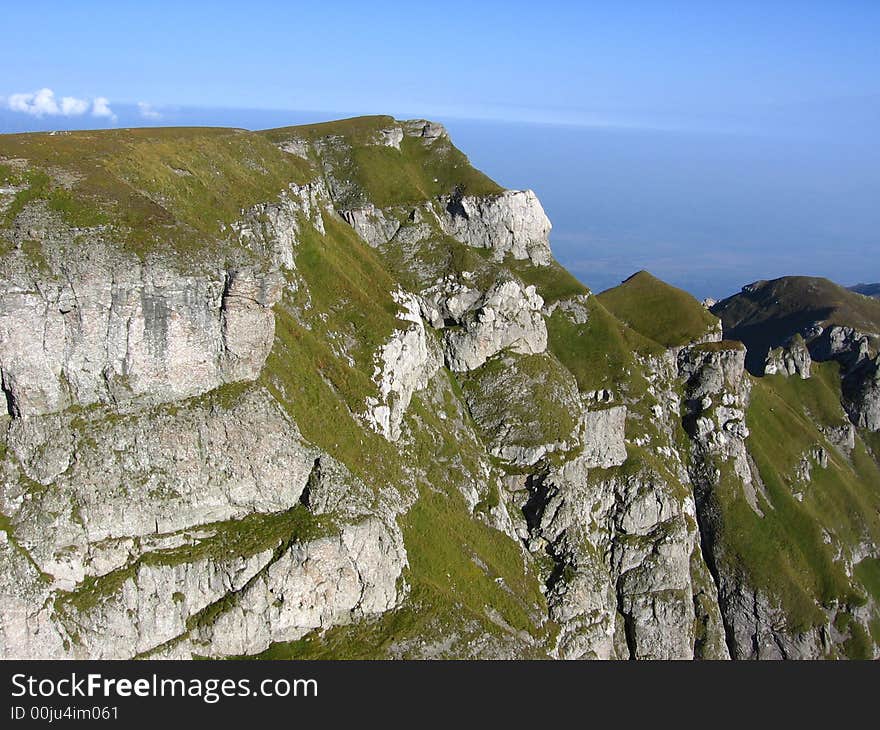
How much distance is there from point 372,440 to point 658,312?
7896cm

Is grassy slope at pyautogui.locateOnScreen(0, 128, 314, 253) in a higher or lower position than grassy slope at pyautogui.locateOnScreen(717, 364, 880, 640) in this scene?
higher

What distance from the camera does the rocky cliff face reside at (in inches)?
1967

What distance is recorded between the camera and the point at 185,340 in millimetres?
53906

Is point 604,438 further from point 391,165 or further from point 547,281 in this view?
point 391,165

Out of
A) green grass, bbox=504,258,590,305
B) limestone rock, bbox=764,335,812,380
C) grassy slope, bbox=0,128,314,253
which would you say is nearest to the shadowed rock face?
grassy slope, bbox=0,128,314,253

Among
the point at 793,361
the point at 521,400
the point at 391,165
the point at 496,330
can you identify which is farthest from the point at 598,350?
the point at 793,361

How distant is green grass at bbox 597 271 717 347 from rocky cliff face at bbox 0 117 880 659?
28.5 inches

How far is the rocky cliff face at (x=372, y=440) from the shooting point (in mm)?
49969

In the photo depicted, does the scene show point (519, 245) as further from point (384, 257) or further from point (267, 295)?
point (267, 295)

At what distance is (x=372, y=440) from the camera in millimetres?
68812

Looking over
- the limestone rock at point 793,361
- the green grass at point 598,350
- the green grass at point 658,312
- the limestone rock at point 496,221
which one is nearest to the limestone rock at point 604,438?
the green grass at point 598,350

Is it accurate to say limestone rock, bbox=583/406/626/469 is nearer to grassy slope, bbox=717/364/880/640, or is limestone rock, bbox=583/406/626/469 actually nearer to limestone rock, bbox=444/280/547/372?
limestone rock, bbox=444/280/547/372

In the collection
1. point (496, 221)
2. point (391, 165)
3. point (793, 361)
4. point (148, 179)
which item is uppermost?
point (391, 165)

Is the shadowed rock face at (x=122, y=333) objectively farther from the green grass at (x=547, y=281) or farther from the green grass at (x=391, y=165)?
the green grass at (x=547, y=281)
